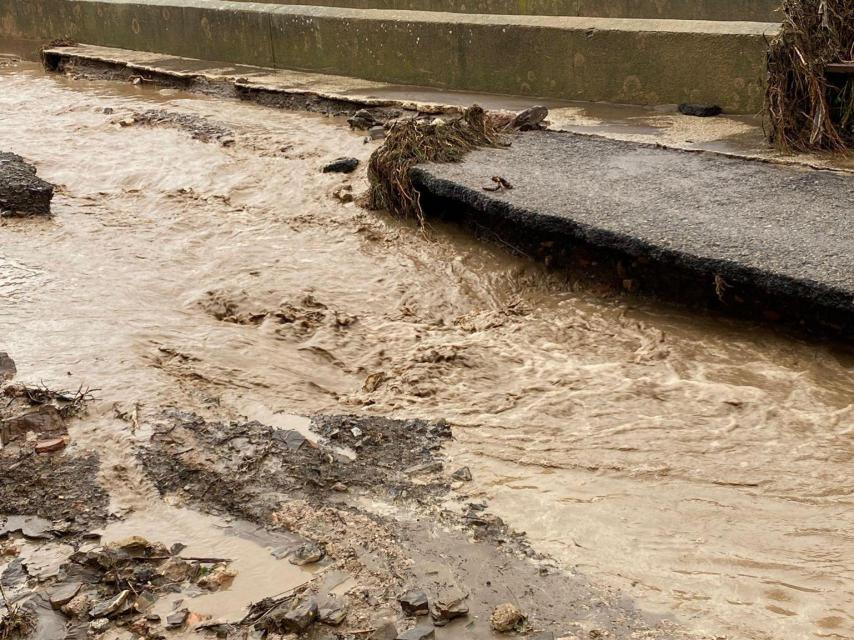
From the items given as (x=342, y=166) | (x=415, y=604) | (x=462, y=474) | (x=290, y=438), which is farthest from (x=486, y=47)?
(x=415, y=604)

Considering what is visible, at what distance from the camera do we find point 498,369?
13.8 feet

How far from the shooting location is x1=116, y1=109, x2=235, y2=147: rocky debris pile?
26.9ft

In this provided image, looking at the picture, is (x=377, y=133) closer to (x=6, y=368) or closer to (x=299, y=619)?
(x=6, y=368)

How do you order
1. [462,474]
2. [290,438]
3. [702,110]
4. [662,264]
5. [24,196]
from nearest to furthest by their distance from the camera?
[462,474], [290,438], [662,264], [24,196], [702,110]

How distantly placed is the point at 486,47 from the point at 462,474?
5769 millimetres

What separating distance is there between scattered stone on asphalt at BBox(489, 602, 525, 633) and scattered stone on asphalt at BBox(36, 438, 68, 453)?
171 cm

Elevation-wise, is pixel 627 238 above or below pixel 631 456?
above

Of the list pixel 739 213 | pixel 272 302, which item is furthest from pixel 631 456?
pixel 272 302

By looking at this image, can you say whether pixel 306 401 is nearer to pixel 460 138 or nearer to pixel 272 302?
pixel 272 302

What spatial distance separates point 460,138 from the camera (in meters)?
6.41

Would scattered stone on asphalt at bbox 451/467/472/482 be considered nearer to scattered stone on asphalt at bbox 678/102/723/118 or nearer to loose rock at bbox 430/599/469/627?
loose rock at bbox 430/599/469/627

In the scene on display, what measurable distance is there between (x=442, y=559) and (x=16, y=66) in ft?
40.0

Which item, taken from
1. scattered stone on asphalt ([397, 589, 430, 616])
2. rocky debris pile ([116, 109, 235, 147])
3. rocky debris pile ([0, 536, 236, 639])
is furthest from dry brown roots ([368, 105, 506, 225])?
scattered stone on asphalt ([397, 589, 430, 616])

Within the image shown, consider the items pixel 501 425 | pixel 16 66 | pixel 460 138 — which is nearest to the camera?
pixel 501 425
